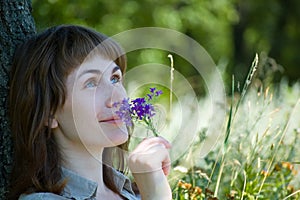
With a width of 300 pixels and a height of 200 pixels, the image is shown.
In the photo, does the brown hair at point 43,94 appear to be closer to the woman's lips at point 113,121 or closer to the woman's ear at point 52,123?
the woman's ear at point 52,123

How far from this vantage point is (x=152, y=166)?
2.63 m

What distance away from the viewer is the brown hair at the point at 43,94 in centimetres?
270

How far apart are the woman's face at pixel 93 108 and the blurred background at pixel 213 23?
1.00m

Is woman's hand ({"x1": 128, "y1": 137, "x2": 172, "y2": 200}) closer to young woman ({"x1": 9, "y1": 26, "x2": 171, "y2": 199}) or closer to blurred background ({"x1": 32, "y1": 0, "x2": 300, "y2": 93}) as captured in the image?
young woman ({"x1": 9, "y1": 26, "x2": 171, "y2": 199})

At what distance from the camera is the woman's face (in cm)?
265

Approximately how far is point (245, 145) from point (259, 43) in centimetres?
1395

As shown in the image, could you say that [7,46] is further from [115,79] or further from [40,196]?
Answer: [40,196]

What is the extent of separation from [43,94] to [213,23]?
10.6 metres

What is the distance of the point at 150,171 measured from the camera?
265 centimetres

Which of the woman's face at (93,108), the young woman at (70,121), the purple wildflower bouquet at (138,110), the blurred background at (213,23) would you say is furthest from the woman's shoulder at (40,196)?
the blurred background at (213,23)

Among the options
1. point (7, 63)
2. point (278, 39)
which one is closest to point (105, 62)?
point (7, 63)

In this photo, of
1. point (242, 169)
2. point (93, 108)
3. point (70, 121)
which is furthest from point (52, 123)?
point (242, 169)

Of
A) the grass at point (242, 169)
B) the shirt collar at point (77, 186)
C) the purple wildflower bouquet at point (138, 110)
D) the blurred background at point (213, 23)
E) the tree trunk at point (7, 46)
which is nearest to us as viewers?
the purple wildflower bouquet at point (138, 110)

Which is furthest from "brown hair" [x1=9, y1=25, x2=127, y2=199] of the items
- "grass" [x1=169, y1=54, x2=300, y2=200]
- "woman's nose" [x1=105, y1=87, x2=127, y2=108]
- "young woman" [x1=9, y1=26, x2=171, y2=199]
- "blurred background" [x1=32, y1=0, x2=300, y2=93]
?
"blurred background" [x1=32, y1=0, x2=300, y2=93]
